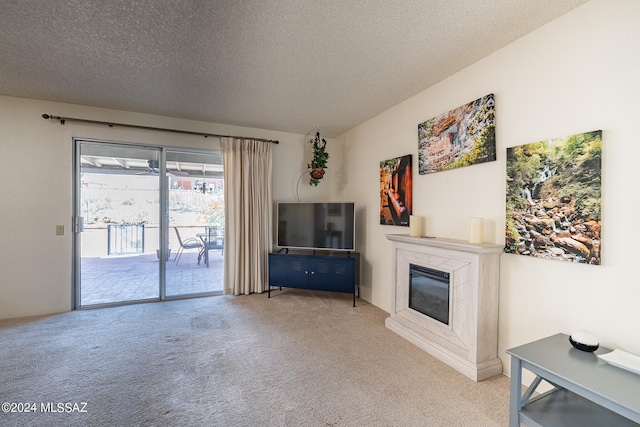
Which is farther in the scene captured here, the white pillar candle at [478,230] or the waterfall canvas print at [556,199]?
the white pillar candle at [478,230]

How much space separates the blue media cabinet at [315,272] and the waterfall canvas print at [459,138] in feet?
→ 5.21

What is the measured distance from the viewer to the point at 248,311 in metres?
3.40

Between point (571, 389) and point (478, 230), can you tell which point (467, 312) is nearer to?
point (478, 230)

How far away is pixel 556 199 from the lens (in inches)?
70.0

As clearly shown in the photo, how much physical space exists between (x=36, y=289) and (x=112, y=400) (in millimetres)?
2519

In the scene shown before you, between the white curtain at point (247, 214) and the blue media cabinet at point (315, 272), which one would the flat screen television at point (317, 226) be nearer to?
the blue media cabinet at point (315, 272)

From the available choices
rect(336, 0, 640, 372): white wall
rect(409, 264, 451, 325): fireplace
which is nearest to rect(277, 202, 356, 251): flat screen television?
rect(409, 264, 451, 325): fireplace

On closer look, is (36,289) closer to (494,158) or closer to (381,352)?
(381,352)

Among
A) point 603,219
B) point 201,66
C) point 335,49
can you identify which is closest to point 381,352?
point 603,219

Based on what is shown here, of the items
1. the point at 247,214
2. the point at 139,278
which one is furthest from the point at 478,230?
the point at 139,278

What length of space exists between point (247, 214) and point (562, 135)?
140 inches

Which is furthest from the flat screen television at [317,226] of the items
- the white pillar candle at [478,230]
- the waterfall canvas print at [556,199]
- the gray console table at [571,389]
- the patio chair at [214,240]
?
the gray console table at [571,389]

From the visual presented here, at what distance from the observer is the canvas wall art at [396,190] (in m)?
3.09

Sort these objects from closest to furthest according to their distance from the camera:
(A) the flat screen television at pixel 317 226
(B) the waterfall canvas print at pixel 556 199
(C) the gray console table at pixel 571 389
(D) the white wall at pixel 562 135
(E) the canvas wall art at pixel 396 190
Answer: (C) the gray console table at pixel 571 389, (D) the white wall at pixel 562 135, (B) the waterfall canvas print at pixel 556 199, (E) the canvas wall art at pixel 396 190, (A) the flat screen television at pixel 317 226
